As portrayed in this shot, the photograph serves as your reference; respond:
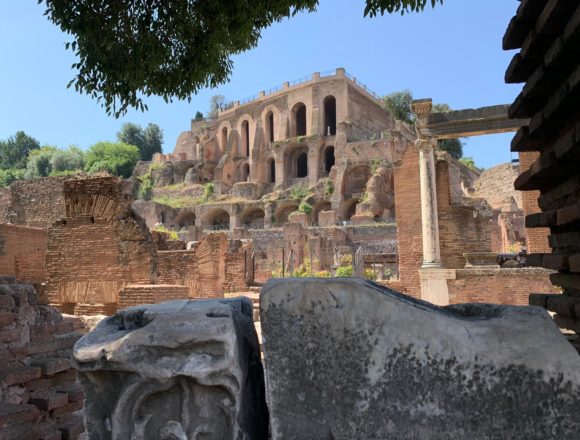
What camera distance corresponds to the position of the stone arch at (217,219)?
4716cm

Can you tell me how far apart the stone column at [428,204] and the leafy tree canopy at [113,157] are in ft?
200

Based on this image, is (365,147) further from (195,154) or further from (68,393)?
(68,393)

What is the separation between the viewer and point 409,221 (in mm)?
13906

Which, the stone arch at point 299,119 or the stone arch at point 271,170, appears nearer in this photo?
the stone arch at point 271,170

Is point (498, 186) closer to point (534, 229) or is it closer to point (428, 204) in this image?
point (428, 204)

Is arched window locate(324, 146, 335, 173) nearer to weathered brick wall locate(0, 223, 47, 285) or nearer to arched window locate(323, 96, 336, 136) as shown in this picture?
arched window locate(323, 96, 336, 136)

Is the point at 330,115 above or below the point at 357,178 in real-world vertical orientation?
above

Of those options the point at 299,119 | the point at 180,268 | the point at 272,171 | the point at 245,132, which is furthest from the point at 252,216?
the point at 180,268

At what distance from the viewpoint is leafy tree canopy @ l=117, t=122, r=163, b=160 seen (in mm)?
79062

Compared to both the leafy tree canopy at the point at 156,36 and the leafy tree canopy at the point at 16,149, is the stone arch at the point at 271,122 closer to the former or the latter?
the leafy tree canopy at the point at 16,149

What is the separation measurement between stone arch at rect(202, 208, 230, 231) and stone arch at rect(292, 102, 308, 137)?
17.0 metres

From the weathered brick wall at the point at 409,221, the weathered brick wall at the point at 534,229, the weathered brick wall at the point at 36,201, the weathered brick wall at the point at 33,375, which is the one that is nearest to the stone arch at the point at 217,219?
the weathered brick wall at the point at 36,201

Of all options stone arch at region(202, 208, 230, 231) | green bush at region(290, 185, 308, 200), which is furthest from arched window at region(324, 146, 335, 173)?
stone arch at region(202, 208, 230, 231)

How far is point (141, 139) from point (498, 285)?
7669 centimetres
